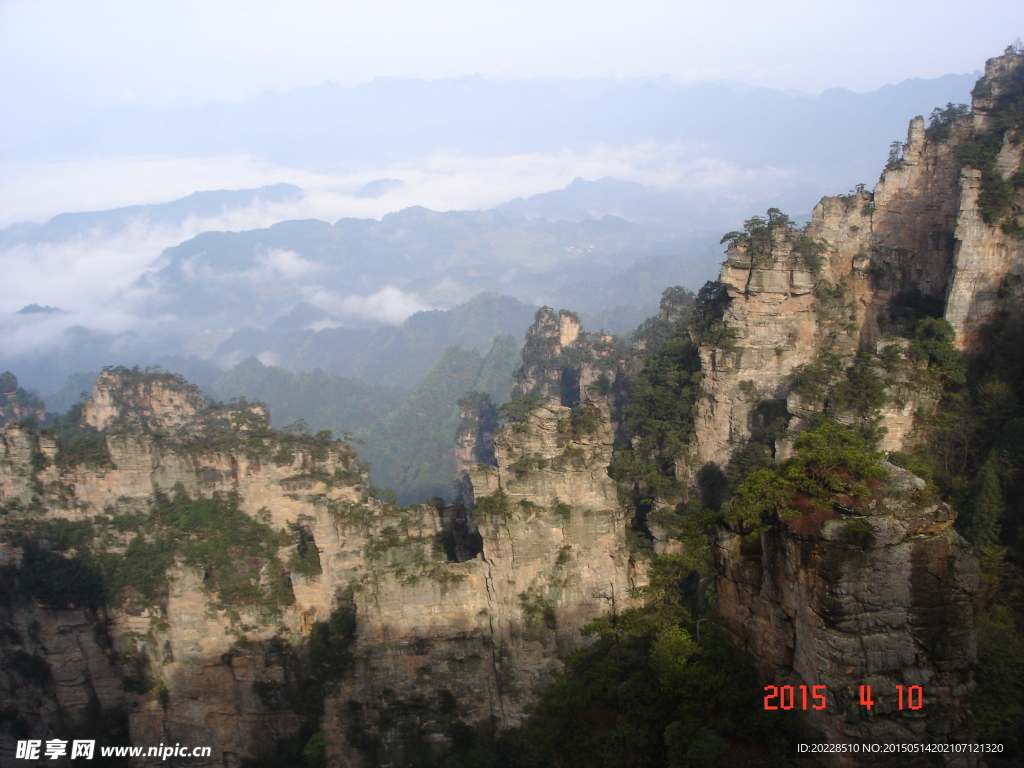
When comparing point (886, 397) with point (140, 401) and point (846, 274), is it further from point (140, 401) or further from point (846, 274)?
point (140, 401)

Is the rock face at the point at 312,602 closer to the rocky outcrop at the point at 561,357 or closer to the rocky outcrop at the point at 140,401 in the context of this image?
the rocky outcrop at the point at 140,401

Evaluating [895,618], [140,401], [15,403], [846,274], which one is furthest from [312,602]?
[15,403]

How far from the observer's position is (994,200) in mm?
22234

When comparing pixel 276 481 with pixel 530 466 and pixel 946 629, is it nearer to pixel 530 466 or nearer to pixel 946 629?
pixel 530 466

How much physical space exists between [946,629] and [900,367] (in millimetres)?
13744

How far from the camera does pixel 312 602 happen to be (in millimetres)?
21859

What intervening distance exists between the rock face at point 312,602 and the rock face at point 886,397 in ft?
25.4

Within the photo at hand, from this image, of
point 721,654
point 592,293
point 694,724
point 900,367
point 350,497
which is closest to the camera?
point 694,724

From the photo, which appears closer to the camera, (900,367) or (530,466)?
(530,466)

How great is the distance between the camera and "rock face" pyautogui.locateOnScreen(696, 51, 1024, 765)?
30.4 ft

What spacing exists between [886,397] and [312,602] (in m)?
18.1

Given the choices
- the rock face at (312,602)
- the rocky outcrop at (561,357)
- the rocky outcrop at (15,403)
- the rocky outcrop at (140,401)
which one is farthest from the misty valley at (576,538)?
the rocky outcrop at (15,403)

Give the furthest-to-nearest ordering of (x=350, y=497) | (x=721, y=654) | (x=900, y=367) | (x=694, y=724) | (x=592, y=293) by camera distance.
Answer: (x=592, y=293) → (x=350, y=497) → (x=900, y=367) → (x=721, y=654) → (x=694, y=724)

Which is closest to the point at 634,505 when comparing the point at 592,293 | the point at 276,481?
the point at 276,481
